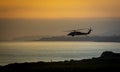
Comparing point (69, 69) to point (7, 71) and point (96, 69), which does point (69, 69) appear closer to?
point (96, 69)

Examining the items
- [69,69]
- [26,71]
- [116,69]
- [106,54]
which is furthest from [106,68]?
[106,54]

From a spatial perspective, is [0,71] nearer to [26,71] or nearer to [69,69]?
[26,71]

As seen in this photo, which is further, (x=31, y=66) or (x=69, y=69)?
(x=31, y=66)

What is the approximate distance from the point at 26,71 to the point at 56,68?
10.3ft

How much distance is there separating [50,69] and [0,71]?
7386 millimetres

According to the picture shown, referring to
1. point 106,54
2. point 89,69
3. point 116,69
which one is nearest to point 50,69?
point 89,69

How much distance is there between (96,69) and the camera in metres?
44.2

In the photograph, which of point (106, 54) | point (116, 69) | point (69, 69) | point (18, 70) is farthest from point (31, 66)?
point (106, 54)

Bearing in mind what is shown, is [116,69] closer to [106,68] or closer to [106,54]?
[106,68]

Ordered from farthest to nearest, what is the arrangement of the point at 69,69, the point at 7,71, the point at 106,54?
the point at 106,54 < the point at 7,71 < the point at 69,69

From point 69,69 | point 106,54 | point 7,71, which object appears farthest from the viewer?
point 106,54

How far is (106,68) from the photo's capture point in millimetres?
44719

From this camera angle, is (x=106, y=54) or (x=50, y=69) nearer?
(x=50, y=69)

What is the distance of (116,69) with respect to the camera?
145 feet
